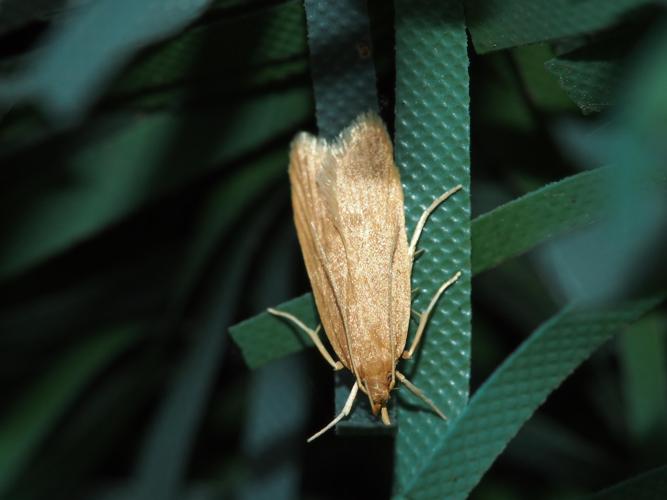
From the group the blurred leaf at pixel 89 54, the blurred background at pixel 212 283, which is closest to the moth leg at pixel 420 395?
the blurred background at pixel 212 283

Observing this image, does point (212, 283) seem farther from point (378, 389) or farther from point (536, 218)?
point (536, 218)

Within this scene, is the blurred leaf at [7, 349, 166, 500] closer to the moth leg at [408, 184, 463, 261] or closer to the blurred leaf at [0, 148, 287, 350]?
the blurred leaf at [0, 148, 287, 350]

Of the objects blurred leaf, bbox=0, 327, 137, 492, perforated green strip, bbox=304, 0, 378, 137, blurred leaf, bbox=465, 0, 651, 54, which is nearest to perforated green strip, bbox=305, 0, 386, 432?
perforated green strip, bbox=304, 0, 378, 137

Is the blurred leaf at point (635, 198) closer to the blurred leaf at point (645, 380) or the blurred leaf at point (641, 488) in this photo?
the blurred leaf at point (641, 488)

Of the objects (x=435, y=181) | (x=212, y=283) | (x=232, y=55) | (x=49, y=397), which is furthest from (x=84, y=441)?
(x=435, y=181)

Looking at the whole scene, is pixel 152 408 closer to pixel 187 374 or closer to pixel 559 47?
pixel 187 374
